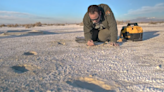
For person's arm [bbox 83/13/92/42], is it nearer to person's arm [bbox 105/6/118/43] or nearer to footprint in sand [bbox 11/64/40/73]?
person's arm [bbox 105/6/118/43]

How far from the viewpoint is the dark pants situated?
9.91 feet


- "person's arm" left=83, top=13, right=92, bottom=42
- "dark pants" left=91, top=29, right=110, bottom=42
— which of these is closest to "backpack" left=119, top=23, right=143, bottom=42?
"dark pants" left=91, top=29, right=110, bottom=42

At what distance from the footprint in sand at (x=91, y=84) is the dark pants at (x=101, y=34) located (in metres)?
2.02

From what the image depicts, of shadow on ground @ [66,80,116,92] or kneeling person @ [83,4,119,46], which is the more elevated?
kneeling person @ [83,4,119,46]

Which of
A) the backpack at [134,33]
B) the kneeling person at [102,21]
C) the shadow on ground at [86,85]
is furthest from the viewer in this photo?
the backpack at [134,33]

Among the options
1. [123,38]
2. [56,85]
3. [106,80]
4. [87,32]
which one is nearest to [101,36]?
[87,32]

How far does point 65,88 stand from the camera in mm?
982

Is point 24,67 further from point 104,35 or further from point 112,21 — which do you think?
point 104,35

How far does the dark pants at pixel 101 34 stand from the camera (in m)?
3.02

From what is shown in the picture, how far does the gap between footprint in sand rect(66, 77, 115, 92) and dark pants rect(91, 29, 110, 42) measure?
2.02m

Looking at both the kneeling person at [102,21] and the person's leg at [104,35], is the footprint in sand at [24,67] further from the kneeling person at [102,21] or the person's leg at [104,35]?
the person's leg at [104,35]

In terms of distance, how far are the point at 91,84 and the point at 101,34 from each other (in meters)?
2.17

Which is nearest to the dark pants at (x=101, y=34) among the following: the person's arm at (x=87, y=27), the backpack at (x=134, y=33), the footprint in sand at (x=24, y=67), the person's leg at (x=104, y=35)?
the person's leg at (x=104, y=35)

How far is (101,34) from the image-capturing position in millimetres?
3104
